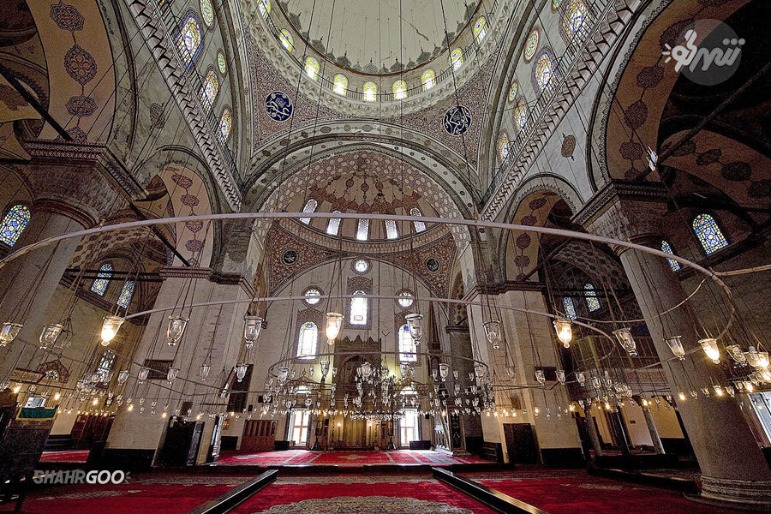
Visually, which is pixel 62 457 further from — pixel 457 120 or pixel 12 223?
pixel 457 120

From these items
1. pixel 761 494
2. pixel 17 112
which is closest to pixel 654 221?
pixel 761 494

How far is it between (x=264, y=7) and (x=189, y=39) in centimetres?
482

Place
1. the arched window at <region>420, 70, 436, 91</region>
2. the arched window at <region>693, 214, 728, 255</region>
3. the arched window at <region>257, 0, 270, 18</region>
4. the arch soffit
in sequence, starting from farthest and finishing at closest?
the arched window at <region>420, 70, 436, 91</region>, the arched window at <region>257, 0, 270, 18</region>, the arched window at <region>693, 214, 728, 255</region>, the arch soffit

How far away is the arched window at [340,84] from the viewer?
42.2ft

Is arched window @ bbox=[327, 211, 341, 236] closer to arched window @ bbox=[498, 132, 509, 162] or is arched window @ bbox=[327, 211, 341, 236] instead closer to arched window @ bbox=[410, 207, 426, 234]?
arched window @ bbox=[410, 207, 426, 234]

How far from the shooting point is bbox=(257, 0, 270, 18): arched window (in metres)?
10.2

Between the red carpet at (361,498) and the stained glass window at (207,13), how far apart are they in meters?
9.93

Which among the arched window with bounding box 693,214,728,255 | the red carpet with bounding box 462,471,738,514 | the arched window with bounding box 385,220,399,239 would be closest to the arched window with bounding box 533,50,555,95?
the arched window with bounding box 693,214,728,255

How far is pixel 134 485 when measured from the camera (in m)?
5.75

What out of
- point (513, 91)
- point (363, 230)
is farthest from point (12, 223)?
point (513, 91)

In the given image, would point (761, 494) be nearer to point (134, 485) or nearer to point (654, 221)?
point (654, 221)

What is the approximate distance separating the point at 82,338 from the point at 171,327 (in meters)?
13.4

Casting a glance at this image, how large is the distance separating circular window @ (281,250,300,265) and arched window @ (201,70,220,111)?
8.30 m

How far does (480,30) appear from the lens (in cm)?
1106
